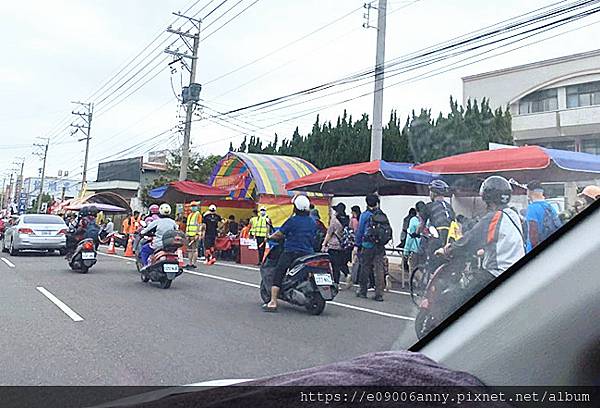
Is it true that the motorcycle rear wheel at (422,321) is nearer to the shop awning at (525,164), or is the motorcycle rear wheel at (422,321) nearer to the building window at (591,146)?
the shop awning at (525,164)

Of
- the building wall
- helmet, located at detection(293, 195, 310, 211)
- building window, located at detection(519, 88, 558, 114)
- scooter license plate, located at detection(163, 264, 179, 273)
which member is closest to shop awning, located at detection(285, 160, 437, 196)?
helmet, located at detection(293, 195, 310, 211)

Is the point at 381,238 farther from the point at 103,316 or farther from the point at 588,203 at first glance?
the point at 588,203

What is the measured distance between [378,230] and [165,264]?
2856 millimetres

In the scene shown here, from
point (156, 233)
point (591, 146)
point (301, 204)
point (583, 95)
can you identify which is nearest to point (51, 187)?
point (156, 233)

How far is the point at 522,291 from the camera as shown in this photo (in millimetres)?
1366

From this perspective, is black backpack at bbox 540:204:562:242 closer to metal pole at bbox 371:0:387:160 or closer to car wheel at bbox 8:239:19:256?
metal pole at bbox 371:0:387:160

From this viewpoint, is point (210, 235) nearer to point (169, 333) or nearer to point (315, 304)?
point (315, 304)

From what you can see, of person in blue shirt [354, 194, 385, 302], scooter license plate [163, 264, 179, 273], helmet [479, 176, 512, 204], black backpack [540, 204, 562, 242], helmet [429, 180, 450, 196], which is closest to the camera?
black backpack [540, 204, 562, 242]

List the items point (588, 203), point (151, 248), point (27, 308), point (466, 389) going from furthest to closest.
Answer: point (151, 248), point (27, 308), point (588, 203), point (466, 389)

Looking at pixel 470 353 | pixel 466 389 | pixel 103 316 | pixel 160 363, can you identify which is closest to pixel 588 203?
pixel 470 353

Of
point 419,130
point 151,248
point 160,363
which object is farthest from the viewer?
point 151,248

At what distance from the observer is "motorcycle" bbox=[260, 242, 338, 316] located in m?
5.76

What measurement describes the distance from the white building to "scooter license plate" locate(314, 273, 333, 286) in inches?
112

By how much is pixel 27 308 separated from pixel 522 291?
5.35 meters
